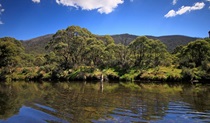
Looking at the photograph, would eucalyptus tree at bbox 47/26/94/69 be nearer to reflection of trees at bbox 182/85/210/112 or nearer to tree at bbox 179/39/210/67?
tree at bbox 179/39/210/67

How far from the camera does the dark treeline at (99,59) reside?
172 ft

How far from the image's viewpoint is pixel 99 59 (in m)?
61.5

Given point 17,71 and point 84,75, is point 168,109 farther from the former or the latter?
point 17,71

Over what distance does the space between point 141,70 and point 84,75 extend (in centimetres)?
1493

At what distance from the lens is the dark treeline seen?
172ft

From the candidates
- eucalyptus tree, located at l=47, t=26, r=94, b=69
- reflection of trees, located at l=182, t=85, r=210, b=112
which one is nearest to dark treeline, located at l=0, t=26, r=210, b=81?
eucalyptus tree, located at l=47, t=26, r=94, b=69

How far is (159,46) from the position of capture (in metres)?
55.2

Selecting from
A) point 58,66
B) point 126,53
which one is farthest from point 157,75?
point 58,66

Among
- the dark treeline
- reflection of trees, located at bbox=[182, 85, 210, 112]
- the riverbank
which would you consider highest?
the dark treeline

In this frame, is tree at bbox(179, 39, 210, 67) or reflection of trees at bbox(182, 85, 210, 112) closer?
reflection of trees at bbox(182, 85, 210, 112)

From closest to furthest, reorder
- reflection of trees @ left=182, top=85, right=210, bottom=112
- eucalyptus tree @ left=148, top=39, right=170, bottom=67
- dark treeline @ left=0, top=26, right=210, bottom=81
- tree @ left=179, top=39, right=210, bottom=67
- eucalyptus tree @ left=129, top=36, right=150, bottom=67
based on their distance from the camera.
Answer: reflection of trees @ left=182, top=85, right=210, bottom=112
tree @ left=179, top=39, right=210, bottom=67
dark treeline @ left=0, top=26, right=210, bottom=81
eucalyptus tree @ left=148, top=39, right=170, bottom=67
eucalyptus tree @ left=129, top=36, right=150, bottom=67

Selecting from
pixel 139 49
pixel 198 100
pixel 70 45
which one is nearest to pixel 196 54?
pixel 139 49

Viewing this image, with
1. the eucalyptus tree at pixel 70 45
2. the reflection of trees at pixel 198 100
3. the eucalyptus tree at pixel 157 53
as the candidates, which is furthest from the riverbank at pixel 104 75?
the reflection of trees at pixel 198 100

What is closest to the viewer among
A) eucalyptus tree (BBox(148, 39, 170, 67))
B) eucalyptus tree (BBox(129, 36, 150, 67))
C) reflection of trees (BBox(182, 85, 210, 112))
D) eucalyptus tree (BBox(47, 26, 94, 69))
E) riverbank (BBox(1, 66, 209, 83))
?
reflection of trees (BBox(182, 85, 210, 112))
